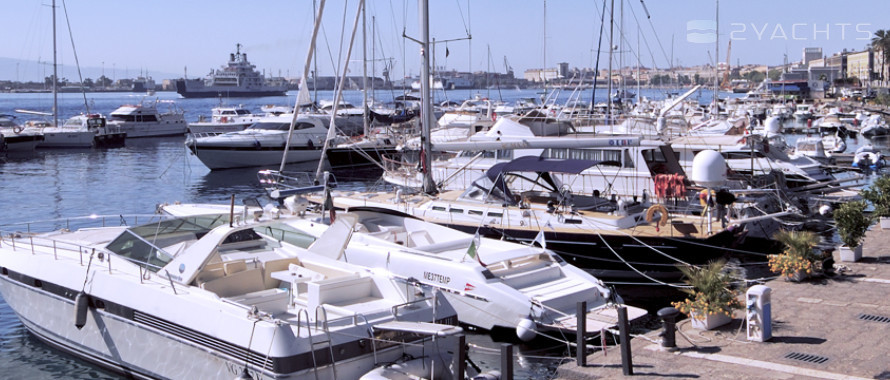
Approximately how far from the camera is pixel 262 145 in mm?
49188

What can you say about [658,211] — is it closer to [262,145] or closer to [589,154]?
[589,154]

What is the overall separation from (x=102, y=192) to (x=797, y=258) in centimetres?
3296

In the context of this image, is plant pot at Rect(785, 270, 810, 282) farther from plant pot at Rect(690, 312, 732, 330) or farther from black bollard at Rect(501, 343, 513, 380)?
black bollard at Rect(501, 343, 513, 380)

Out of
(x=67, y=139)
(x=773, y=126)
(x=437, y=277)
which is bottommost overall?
(x=437, y=277)

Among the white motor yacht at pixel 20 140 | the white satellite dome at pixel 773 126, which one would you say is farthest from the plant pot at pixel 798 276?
the white motor yacht at pixel 20 140

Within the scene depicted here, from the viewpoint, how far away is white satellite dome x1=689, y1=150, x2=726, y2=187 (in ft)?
61.2

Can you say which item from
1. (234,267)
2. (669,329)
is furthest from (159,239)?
(669,329)

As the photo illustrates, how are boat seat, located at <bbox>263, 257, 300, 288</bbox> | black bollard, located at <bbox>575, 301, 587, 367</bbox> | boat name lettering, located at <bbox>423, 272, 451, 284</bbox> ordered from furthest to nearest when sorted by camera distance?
boat name lettering, located at <bbox>423, 272, 451, 284</bbox> < boat seat, located at <bbox>263, 257, 300, 288</bbox> < black bollard, located at <bbox>575, 301, 587, 367</bbox>

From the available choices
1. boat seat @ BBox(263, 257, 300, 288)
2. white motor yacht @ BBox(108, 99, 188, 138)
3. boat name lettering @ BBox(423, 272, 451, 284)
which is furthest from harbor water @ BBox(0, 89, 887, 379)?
white motor yacht @ BBox(108, 99, 188, 138)

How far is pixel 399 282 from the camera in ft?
41.9

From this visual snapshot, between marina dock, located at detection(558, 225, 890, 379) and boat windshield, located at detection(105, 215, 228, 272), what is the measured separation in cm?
666

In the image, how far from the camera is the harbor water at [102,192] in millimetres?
14844

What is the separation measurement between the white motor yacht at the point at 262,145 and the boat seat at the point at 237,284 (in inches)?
1361

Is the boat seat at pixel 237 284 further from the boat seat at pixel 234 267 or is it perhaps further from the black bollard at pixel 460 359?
the black bollard at pixel 460 359
